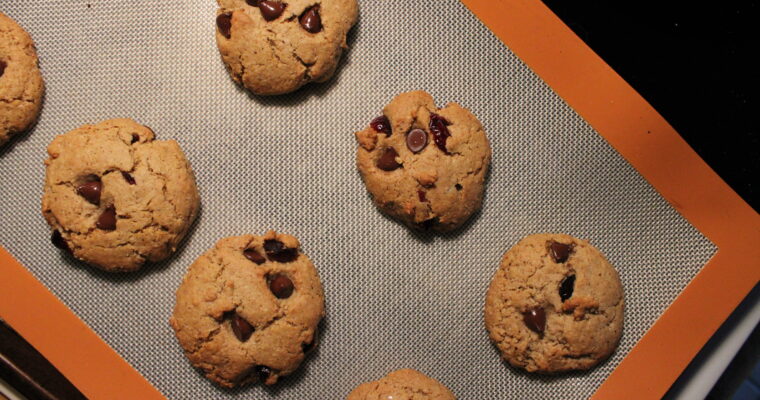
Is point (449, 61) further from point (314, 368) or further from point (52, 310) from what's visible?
point (52, 310)

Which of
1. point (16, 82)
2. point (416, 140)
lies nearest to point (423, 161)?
point (416, 140)

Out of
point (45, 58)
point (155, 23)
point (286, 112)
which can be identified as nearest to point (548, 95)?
point (286, 112)

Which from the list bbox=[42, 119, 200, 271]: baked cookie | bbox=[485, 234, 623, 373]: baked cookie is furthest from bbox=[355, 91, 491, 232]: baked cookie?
bbox=[42, 119, 200, 271]: baked cookie

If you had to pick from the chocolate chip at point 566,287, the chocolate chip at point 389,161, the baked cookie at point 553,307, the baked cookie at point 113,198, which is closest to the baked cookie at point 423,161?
the chocolate chip at point 389,161

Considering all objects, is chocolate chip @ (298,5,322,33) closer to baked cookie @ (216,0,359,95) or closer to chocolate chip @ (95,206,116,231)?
baked cookie @ (216,0,359,95)

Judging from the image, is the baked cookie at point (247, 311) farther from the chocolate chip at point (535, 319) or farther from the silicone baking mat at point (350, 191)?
the chocolate chip at point (535, 319)
